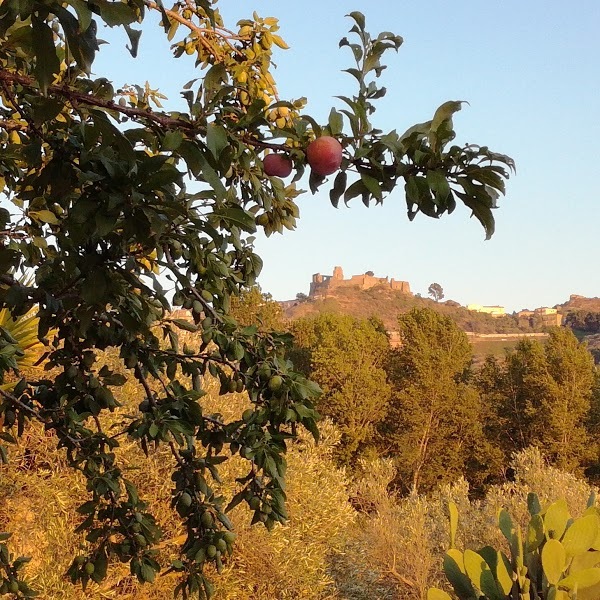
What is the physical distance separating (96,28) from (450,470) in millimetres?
25170

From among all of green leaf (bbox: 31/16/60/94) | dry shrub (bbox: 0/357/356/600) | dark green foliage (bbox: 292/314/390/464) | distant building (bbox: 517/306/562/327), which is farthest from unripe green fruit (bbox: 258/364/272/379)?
distant building (bbox: 517/306/562/327)

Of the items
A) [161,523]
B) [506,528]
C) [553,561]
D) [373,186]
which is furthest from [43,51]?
[161,523]

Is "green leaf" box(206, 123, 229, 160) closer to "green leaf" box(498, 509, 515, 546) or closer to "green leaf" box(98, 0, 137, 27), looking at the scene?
"green leaf" box(98, 0, 137, 27)

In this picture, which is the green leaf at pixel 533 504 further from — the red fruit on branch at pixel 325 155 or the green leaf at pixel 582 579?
the red fruit on branch at pixel 325 155

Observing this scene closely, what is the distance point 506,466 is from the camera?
25.2 metres

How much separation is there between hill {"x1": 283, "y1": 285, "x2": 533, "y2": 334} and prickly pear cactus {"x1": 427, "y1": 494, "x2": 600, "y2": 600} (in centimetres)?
6187

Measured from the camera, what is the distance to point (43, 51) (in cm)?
110

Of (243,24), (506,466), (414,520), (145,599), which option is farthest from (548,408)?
(243,24)

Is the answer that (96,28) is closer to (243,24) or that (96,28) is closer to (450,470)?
(243,24)

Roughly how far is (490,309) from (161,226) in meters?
96.1

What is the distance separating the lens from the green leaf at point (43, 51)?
3.54 ft

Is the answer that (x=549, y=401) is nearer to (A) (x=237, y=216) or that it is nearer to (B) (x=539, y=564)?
(B) (x=539, y=564)

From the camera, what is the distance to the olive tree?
1386 millimetres

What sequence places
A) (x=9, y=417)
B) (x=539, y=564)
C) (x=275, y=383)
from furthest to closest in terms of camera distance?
(x=539, y=564), (x=9, y=417), (x=275, y=383)
